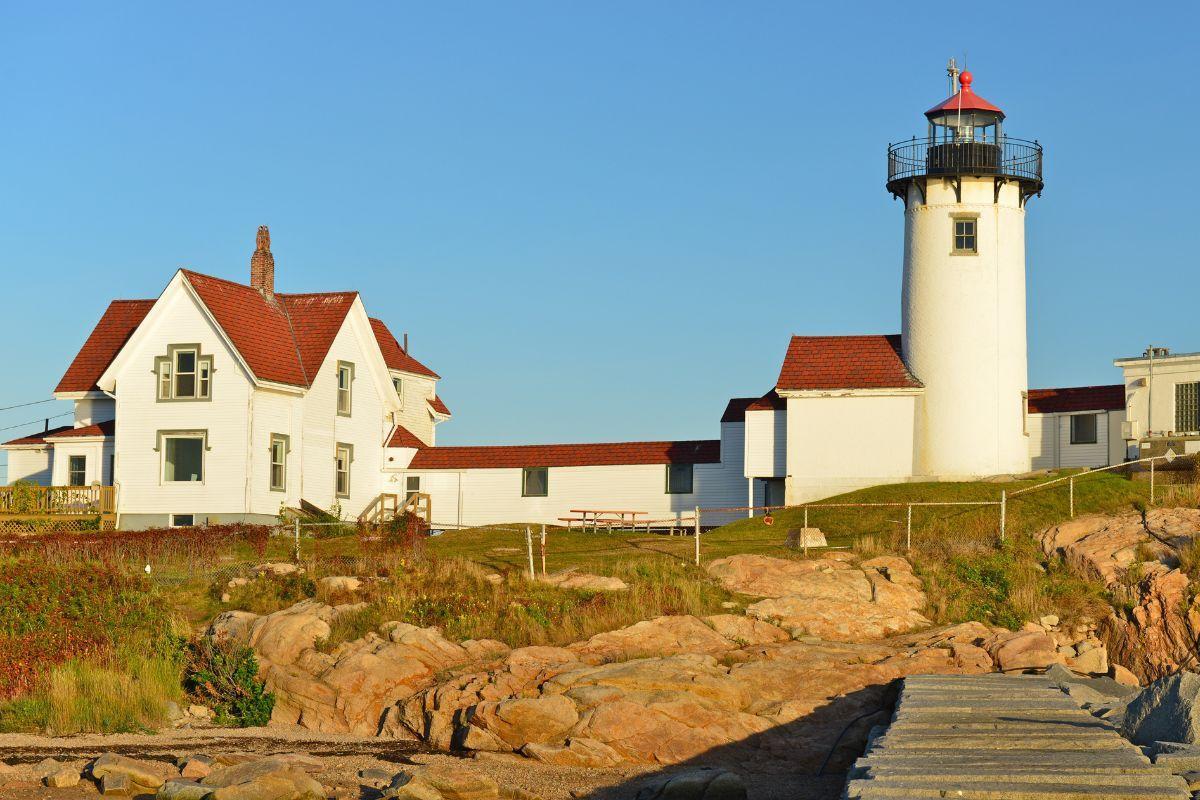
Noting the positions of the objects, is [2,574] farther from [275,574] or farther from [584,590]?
[584,590]

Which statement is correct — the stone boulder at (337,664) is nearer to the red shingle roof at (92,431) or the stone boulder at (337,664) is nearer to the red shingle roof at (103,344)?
the red shingle roof at (92,431)

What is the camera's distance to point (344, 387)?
4472 centimetres

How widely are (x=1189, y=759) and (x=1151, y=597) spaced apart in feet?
46.2

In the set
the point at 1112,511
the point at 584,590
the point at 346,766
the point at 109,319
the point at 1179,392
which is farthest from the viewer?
the point at 109,319

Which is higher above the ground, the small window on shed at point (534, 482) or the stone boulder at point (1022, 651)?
the small window on shed at point (534, 482)

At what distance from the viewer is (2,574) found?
29.1 meters

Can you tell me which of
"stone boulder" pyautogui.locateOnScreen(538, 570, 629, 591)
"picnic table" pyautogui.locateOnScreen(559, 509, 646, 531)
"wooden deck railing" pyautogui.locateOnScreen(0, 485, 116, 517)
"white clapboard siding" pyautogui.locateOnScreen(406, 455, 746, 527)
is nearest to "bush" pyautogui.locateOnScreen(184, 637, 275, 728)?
"stone boulder" pyautogui.locateOnScreen(538, 570, 629, 591)

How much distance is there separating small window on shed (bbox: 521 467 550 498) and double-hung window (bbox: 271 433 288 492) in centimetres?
811

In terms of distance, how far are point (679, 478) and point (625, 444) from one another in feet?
7.06

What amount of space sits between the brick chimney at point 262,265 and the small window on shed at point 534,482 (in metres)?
9.21

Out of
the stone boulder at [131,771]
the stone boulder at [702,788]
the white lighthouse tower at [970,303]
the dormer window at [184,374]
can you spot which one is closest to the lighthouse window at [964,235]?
the white lighthouse tower at [970,303]

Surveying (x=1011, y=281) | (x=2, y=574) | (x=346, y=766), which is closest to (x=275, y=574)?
(x=2, y=574)

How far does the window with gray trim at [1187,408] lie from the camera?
41156 millimetres

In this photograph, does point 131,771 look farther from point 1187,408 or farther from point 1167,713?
point 1187,408
